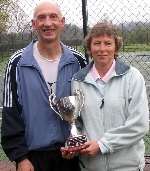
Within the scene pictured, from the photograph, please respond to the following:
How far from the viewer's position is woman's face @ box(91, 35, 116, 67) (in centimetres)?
282

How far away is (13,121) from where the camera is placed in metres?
3.04

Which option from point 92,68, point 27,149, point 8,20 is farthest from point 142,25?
point 27,149

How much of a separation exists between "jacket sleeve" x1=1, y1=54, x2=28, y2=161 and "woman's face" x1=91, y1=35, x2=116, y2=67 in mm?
551

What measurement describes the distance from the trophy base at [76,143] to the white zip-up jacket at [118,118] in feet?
0.34

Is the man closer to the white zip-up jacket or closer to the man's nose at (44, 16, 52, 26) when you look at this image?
the man's nose at (44, 16, 52, 26)

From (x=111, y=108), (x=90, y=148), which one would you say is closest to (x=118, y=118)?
(x=111, y=108)

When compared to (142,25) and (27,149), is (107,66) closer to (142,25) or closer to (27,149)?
(27,149)

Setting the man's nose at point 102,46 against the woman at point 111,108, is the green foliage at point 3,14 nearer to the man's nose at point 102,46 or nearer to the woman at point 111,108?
the woman at point 111,108

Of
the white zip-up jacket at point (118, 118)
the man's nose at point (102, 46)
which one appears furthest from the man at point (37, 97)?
the man's nose at point (102, 46)

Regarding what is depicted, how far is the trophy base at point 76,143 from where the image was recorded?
2750mm

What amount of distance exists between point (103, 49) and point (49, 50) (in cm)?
40

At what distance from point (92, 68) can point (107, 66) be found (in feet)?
0.41

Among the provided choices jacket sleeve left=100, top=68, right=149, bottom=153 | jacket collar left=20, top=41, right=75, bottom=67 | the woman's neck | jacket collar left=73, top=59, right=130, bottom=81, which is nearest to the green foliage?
jacket collar left=20, top=41, right=75, bottom=67

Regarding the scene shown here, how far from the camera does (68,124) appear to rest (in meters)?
3.05
